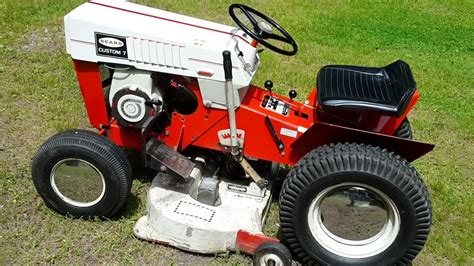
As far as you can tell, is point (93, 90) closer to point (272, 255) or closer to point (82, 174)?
point (82, 174)

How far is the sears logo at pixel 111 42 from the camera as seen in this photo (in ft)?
10.6

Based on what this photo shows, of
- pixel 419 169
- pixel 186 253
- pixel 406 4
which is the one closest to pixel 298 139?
pixel 186 253

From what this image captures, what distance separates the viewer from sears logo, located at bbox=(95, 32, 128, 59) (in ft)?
10.6

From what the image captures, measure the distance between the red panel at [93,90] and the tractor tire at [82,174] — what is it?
0.30 meters

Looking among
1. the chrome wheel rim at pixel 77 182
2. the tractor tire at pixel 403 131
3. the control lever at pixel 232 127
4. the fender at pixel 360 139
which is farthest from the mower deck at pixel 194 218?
the tractor tire at pixel 403 131

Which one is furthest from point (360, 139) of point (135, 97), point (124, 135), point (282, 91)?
point (282, 91)

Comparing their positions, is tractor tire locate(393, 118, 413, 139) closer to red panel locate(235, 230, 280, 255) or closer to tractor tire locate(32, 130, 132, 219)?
red panel locate(235, 230, 280, 255)

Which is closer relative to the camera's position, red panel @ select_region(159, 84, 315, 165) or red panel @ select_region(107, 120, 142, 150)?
red panel @ select_region(159, 84, 315, 165)

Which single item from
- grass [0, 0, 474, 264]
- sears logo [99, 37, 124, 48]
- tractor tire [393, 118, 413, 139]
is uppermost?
sears logo [99, 37, 124, 48]

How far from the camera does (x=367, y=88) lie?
11.0 ft

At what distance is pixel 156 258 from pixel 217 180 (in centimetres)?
60

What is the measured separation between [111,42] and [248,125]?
94 centimetres

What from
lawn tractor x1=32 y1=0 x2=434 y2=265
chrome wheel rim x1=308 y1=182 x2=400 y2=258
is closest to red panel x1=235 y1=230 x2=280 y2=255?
lawn tractor x1=32 y1=0 x2=434 y2=265

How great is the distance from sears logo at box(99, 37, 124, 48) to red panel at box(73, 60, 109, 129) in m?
0.17
